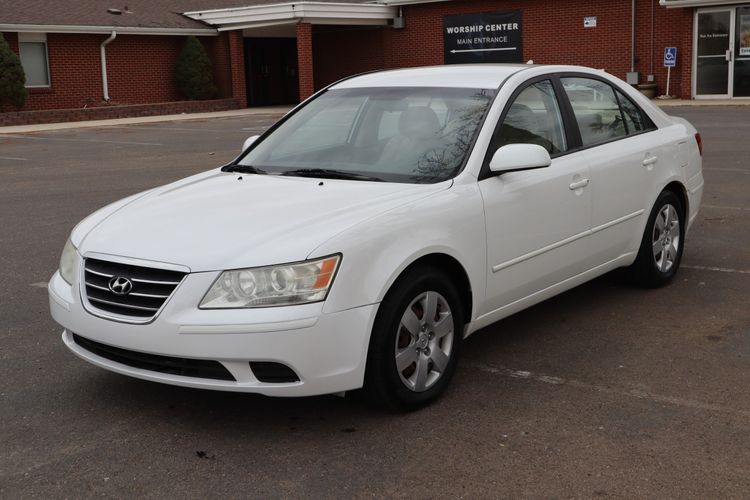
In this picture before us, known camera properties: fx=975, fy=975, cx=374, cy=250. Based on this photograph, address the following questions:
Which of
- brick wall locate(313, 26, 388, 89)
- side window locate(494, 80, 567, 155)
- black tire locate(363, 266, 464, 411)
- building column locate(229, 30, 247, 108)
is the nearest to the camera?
black tire locate(363, 266, 464, 411)

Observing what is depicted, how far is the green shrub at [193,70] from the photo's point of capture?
3180cm

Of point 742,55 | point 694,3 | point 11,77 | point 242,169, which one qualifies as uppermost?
point 694,3

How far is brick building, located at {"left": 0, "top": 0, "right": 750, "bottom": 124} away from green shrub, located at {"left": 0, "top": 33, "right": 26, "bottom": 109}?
58 cm

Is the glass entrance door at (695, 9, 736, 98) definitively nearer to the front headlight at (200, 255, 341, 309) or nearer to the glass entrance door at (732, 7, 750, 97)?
the glass entrance door at (732, 7, 750, 97)

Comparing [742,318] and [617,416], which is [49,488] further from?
[742,318]

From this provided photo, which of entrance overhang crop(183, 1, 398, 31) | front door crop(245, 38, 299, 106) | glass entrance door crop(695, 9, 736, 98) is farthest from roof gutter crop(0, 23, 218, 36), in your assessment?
glass entrance door crop(695, 9, 736, 98)

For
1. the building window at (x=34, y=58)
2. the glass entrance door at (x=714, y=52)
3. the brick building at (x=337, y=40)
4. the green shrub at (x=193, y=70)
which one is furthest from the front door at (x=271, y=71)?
the glass entrance door at (x=714, y=52)

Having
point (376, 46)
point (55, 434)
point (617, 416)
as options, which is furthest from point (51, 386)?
point (376, 46)

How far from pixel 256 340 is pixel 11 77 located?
81.9 feet

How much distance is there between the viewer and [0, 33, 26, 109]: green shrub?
26.3m

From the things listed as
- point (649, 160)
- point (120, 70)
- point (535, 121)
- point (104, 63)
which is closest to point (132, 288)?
point (535, 121)

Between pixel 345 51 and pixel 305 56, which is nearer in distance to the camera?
pixel 305 56

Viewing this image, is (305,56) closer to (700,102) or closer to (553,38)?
(553,38)

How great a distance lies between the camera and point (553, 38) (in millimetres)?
30547
